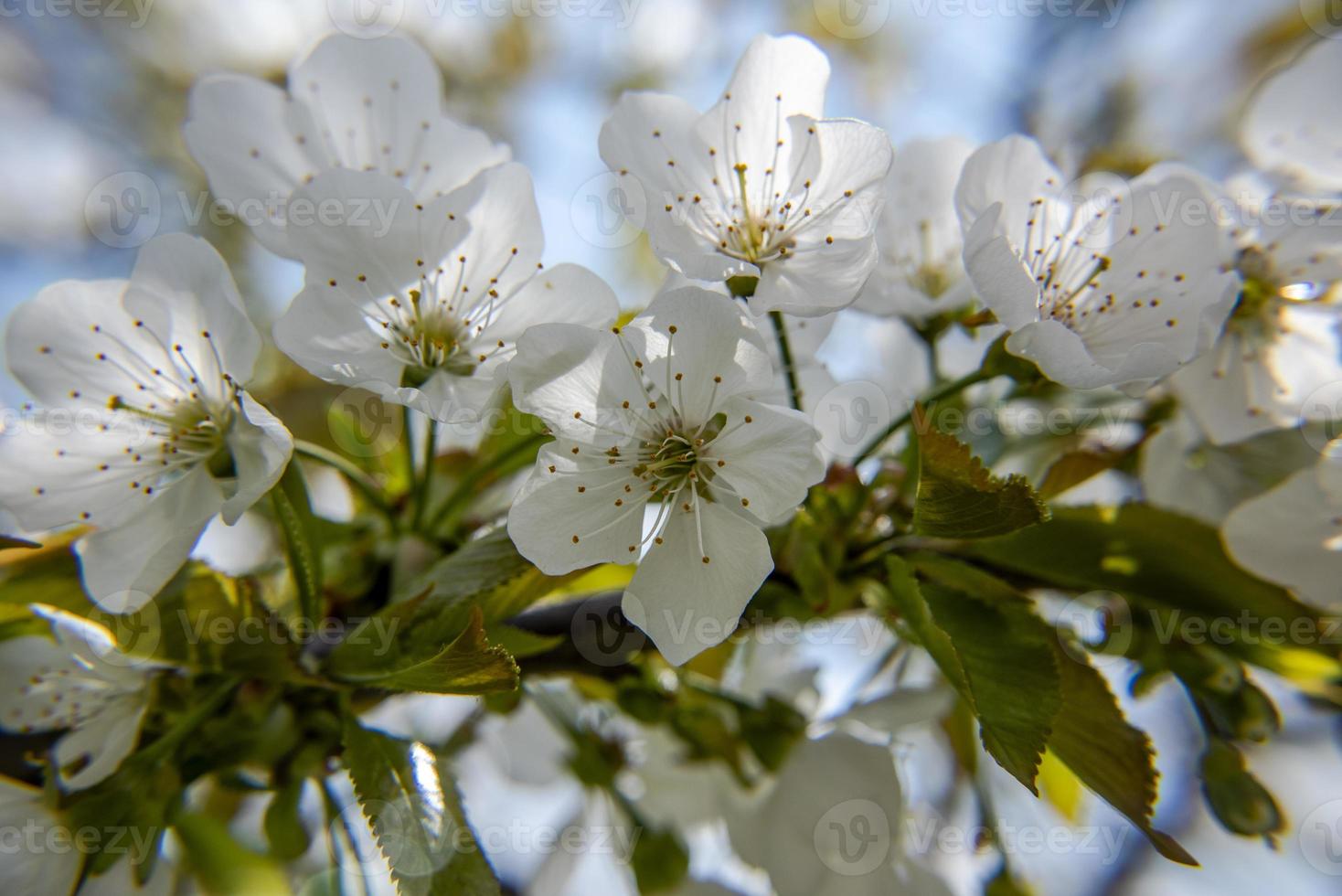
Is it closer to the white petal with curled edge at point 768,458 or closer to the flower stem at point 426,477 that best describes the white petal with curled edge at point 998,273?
the white petal with curled edge at point 768,458

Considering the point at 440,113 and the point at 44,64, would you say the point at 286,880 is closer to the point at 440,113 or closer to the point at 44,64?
the point at 440,113

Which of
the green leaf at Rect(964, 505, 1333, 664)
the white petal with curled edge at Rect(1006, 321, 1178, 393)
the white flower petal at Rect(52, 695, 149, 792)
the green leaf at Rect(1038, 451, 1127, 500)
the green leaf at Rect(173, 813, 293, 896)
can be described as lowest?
the green leaf at Rect(173, 813, 293, 896)

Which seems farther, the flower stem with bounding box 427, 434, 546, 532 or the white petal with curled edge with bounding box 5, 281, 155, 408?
the flower stem with bounding box 427, 434, 546, 532

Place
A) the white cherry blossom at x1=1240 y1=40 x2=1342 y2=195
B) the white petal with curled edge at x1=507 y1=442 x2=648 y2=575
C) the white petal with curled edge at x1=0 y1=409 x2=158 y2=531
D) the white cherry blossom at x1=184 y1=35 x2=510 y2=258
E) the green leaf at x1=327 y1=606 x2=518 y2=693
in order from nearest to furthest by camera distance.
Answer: the green leaf at x1=327 y1=606 x2=518 y2=693
the white petal with curled edge at x1=507 y1=442 x2=648 y2=575
the white petal with curled edge at x1=0 y1=409 x2=158 y2=531
the white cherry blossom at x1=184 y1=35 x2=510 y2=258
the white cherry blossom at x1=1240 y1=40 x2=1342 y2=195

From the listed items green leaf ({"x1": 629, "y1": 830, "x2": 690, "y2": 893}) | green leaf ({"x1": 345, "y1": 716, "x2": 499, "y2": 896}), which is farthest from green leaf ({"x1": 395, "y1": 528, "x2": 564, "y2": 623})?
green leaf ({"x1": 629, "y1": 830, "x2": 690, "y2": 893})

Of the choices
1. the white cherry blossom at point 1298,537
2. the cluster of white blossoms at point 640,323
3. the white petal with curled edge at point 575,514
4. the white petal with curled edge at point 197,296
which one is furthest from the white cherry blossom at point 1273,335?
the white petal with curled edge at point 197,296

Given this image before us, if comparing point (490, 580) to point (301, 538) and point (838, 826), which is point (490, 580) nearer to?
point (301, 538)

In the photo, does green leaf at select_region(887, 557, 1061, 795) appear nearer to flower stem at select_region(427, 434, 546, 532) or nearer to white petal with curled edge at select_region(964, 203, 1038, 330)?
white petal with curled edge at select_region(964, 203, 1038, 330)

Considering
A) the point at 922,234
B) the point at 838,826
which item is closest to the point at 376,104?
the point at 922,234
